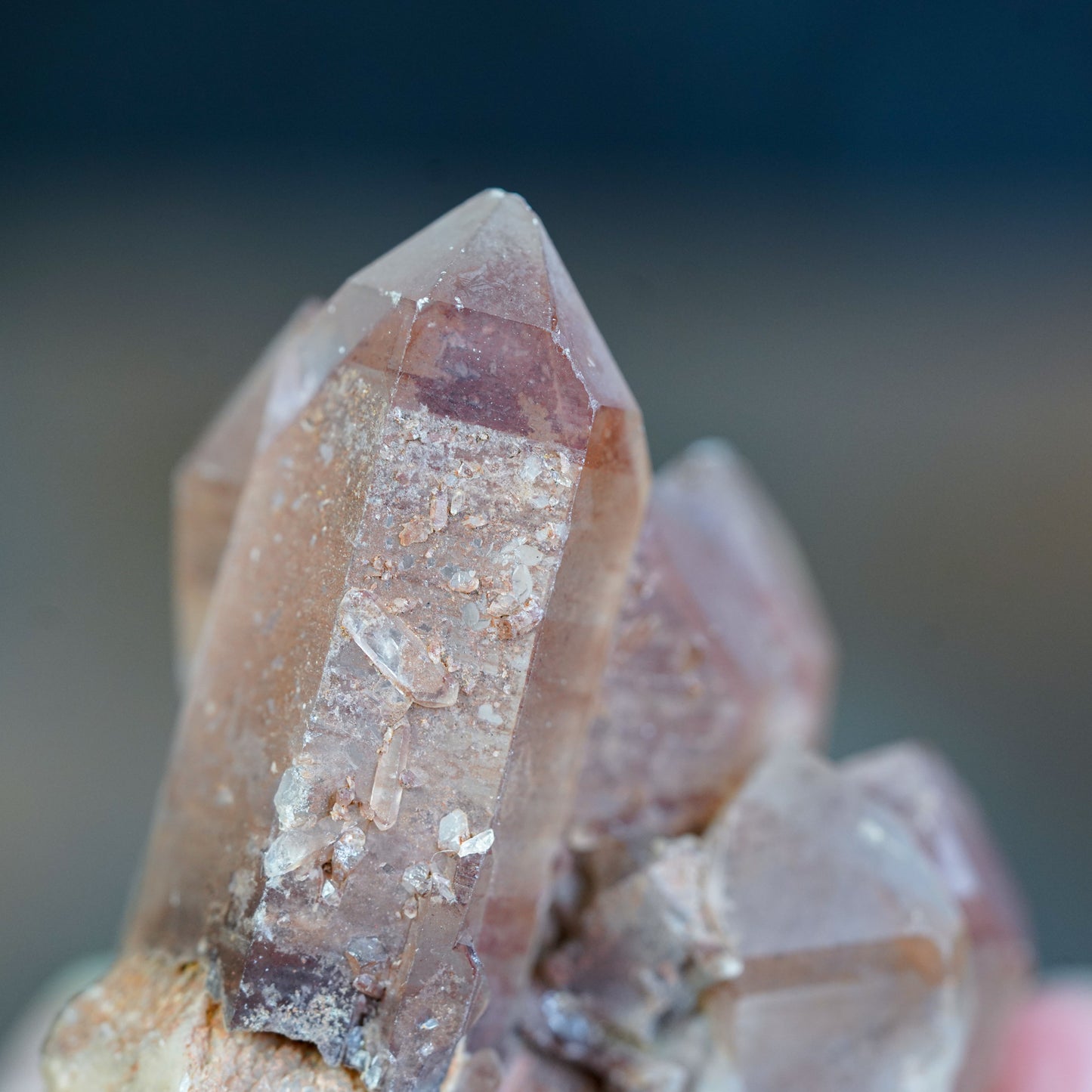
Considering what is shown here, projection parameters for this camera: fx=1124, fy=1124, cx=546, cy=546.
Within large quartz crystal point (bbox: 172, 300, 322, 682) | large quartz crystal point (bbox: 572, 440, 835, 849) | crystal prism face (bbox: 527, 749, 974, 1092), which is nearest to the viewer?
crystal prism face (bbox: 527, 749, 974, 1092)

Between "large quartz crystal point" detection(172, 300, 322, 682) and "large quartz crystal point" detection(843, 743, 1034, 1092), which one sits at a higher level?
"large quartz crystal point" detection(172, 300, 322, 682)

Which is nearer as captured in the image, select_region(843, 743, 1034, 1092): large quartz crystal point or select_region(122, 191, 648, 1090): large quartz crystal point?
select_region(122, 191, 648, 1090): large quartz crystal point

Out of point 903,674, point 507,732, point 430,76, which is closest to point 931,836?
point 507,732

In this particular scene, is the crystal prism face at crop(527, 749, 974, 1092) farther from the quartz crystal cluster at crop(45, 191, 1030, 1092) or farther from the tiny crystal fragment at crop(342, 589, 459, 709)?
the tiny crystal fragment at crop(342, 589, 459, 709)

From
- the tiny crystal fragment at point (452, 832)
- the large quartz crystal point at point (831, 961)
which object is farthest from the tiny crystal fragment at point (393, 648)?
the large quartz crystal point at point (831, 961)

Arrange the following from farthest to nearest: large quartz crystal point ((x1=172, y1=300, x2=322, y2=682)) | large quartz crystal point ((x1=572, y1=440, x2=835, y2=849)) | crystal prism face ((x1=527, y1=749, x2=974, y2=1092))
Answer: large quartz crystal point ((x1=172, y1=300, x2=322, y2=682)) < large quartz crystal point ((x1=572, y1=440, x2=835, y2=849)) < crystal prism face ((x1=527, y1=749, x2=974, y2=1092))

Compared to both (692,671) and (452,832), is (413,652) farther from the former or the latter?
(692,671)

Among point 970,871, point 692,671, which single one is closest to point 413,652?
point 692,671

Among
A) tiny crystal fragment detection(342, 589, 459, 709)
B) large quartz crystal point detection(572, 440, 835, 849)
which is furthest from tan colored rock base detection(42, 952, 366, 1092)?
large quartz crystal point detection(572, 440, 835, 849)

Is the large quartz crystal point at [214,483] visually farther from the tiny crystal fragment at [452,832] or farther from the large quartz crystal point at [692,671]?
the tiny crystal fragment at [452,832]
